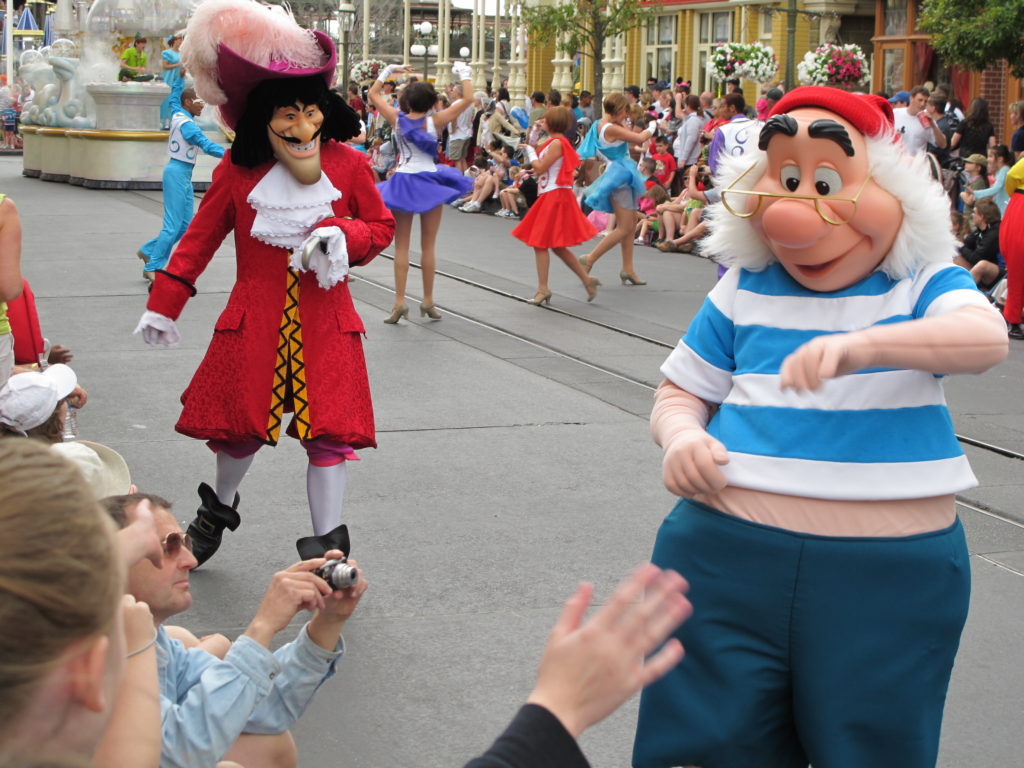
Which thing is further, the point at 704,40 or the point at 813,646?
the point at 704,40

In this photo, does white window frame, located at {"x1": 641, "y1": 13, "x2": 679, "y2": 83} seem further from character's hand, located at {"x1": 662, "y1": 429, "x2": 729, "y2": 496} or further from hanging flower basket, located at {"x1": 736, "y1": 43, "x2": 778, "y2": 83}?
character's hand, located at {"x1": 662, "y1": 429, "x2": 729, "y2": 496}

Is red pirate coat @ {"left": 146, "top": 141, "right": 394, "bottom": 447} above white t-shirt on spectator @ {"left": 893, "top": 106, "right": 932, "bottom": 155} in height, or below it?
below

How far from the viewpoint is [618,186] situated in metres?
11.8

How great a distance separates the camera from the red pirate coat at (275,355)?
14.7ft

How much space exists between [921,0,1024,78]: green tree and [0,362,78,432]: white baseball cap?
12.0 m

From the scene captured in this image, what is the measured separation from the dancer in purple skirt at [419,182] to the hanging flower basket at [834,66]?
7.59 metres

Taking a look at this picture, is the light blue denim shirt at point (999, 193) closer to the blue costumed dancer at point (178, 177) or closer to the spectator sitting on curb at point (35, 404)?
the blue costumed dancer at point (178, 177)

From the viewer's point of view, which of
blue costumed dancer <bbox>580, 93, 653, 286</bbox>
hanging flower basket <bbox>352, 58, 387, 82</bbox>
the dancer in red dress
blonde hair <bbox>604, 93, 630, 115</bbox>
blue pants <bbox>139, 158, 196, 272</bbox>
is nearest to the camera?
the dancer in red dress

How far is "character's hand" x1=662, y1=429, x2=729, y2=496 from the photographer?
8.59 ft

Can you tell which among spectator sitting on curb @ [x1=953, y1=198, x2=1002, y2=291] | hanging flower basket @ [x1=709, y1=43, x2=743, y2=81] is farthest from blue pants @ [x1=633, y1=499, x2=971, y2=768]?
hanging flower basket @ [x1=709, y1=43, x2=743, y2=81]

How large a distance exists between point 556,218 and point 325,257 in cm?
677

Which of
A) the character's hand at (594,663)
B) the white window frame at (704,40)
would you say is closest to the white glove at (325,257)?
the character's hand at (594,663)

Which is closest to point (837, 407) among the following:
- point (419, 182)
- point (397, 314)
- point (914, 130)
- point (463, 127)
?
point (397, 314)

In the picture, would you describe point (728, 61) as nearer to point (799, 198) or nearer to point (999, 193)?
point (999, 193)
